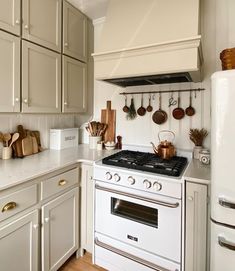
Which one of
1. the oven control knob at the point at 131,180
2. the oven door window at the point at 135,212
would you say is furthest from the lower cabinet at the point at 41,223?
the oven control knob at the point at 131,180

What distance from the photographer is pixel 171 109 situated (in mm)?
1880

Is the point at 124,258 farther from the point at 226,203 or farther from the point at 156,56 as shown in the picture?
the point at 156,56

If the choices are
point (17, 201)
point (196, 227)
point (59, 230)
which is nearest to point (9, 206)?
point (17, 201)

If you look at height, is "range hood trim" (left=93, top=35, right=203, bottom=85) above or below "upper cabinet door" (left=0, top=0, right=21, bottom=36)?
below

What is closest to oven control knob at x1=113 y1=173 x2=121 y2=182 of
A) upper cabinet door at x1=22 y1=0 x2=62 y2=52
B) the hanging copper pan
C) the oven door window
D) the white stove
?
the white stove

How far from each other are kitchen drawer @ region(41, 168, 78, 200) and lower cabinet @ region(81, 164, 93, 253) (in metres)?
0.09

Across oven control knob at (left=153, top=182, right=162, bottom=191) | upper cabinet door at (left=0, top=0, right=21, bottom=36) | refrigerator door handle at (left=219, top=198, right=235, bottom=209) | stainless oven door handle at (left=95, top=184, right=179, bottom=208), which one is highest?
upper cabinet door at (left=0, top=0, right=21, bottom=36)

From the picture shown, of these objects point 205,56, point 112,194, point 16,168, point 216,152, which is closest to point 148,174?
point 112,194

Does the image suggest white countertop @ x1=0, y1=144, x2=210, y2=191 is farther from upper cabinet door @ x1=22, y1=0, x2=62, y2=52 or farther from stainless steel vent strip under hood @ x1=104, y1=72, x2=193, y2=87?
upper cabinet door @ x1=22, y1=0, x2=62, y2=52

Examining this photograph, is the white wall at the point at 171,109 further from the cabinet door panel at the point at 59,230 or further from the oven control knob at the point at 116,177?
the cabinet door panel at the point at 59,230

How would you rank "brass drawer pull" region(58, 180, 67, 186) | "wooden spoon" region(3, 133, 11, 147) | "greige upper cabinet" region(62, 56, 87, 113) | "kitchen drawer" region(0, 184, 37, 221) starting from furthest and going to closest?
1. "greige upper cabinet" region(62, 56, 87, 113)
2. "wooden spoon" region(3, 133, 11, 147)
3. "brass drawer pull" region(58, 180, 67, 186)
4. "kitchen drawer" region(0, 184, 37, 221)

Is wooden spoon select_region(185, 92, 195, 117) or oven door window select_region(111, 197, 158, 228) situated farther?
wooden spoon select_region(185, 92, 195, 117)

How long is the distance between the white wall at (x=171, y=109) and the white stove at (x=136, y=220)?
0.63m

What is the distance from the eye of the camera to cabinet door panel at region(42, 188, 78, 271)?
1410mm
